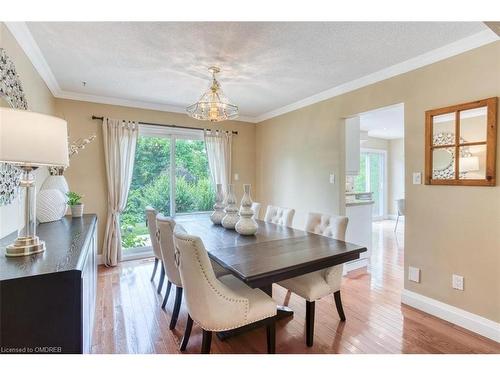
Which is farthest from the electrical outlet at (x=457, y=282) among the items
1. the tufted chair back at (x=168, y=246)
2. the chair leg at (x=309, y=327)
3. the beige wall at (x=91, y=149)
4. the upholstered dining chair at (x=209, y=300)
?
the beige wall at (x=91, y=149)

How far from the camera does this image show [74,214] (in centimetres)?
281

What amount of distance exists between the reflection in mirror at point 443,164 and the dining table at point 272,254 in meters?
1.13

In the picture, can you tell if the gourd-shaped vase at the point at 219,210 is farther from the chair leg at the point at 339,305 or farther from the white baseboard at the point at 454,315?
the white baseboard at the point at 454,315

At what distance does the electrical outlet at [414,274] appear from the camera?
2.49 m

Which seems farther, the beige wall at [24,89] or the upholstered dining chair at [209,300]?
the beige wall at [24,89]

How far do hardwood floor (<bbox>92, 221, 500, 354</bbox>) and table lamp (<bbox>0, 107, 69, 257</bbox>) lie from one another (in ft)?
3.40

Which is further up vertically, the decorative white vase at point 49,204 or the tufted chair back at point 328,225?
the decorative white vase at point 49,204

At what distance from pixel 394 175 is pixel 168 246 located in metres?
7.59

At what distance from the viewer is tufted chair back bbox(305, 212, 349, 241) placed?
2213 millimetres

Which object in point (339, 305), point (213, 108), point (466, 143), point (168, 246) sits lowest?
point (339, 305)

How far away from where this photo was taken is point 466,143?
2.16 m

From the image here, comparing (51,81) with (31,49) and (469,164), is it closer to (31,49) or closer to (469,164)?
(31,49)

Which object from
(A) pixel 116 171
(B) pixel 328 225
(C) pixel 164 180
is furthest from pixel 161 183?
(B) pixel 328 225
